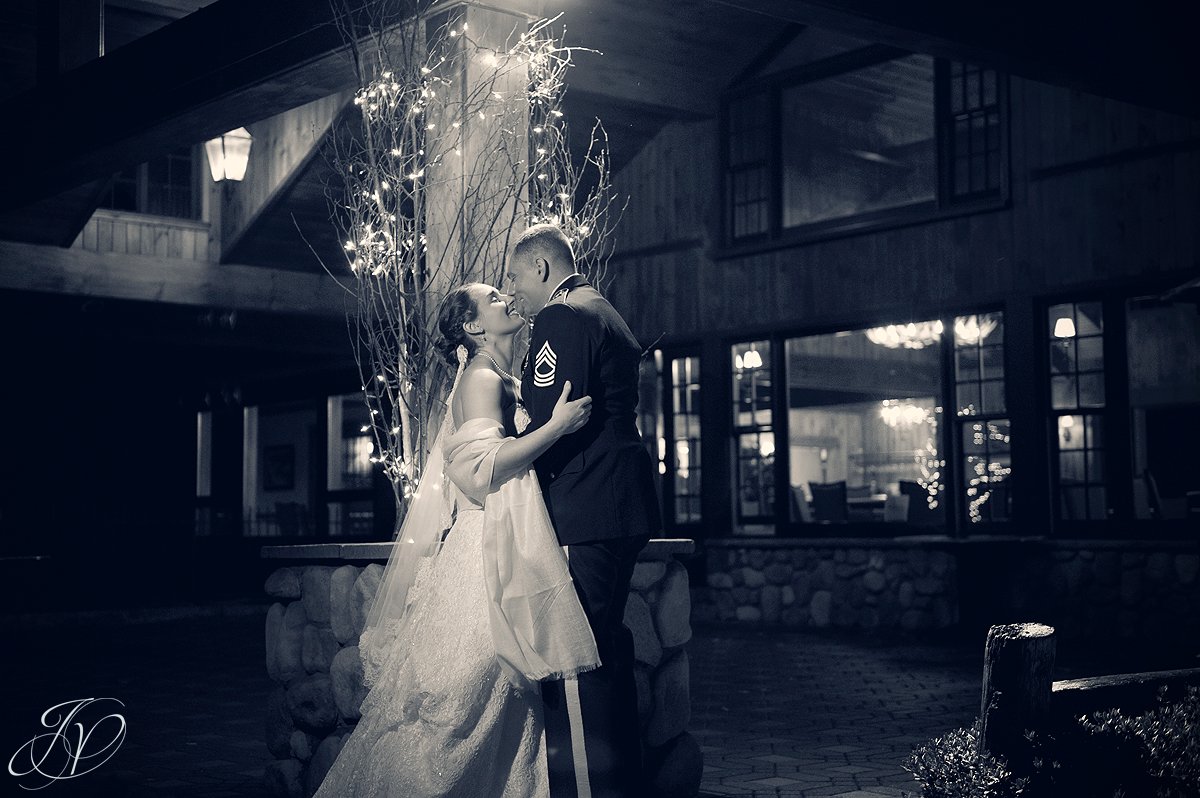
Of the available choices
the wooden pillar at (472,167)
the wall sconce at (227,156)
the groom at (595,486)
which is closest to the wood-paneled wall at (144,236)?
the wall sconce at (227,156)

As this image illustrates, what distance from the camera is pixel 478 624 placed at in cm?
423

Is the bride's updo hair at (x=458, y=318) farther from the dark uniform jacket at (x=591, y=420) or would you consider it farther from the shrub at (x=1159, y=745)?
the shrub at (x=1159, y=745)

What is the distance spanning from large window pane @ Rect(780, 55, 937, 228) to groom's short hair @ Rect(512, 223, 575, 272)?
10839 mm

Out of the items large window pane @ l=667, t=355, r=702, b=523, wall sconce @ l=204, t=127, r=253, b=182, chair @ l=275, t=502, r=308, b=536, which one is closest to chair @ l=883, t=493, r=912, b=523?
large window pane @ l=667, t=355, r=702, b=523

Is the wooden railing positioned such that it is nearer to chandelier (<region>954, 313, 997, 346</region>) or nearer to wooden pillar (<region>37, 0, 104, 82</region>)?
wooden pillar (<region>37, 0, 104, 82</region>)

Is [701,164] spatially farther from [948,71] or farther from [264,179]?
[264,179]

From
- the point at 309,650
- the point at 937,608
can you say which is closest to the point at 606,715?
the point at 309,650

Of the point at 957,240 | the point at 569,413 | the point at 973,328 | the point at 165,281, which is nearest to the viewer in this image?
the point at 569,413

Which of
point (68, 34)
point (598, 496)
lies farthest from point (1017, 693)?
point (68, 34)

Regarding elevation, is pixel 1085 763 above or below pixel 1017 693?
below

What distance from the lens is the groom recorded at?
3898 millimetres

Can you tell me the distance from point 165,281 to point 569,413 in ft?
36.8

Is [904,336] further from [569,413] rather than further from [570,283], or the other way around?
[569,413]

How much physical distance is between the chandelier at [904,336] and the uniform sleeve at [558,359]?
10652 millimetres
